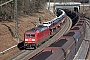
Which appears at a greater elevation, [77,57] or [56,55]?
[56,55]

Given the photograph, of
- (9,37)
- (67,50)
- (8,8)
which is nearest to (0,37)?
(9,37)

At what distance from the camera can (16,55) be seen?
34938mm

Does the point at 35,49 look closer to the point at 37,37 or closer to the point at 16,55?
the point at 37,37

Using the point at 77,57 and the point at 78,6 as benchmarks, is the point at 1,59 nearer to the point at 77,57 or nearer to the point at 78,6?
the point at 77,57

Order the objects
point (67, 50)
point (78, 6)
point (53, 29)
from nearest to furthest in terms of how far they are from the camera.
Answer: point (67, 50) < point (53, 29) < point (78, 6)

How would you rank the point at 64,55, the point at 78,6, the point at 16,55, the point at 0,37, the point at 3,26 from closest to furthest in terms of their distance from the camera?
the point at 64,55 → the point at 16,55 → the point at 0,37 → the point at 3,26 → the point at 78,6

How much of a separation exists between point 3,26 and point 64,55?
28.4 metres

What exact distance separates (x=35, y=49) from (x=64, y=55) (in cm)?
1565

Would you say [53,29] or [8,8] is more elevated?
[8,8]

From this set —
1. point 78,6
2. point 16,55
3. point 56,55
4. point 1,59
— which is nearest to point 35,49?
point 16,55

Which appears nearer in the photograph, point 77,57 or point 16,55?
point 77,57

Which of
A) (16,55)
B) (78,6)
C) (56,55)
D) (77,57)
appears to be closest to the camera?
(56,55)

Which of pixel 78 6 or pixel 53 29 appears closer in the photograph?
pixel 53 29

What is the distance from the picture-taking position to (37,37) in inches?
1529
